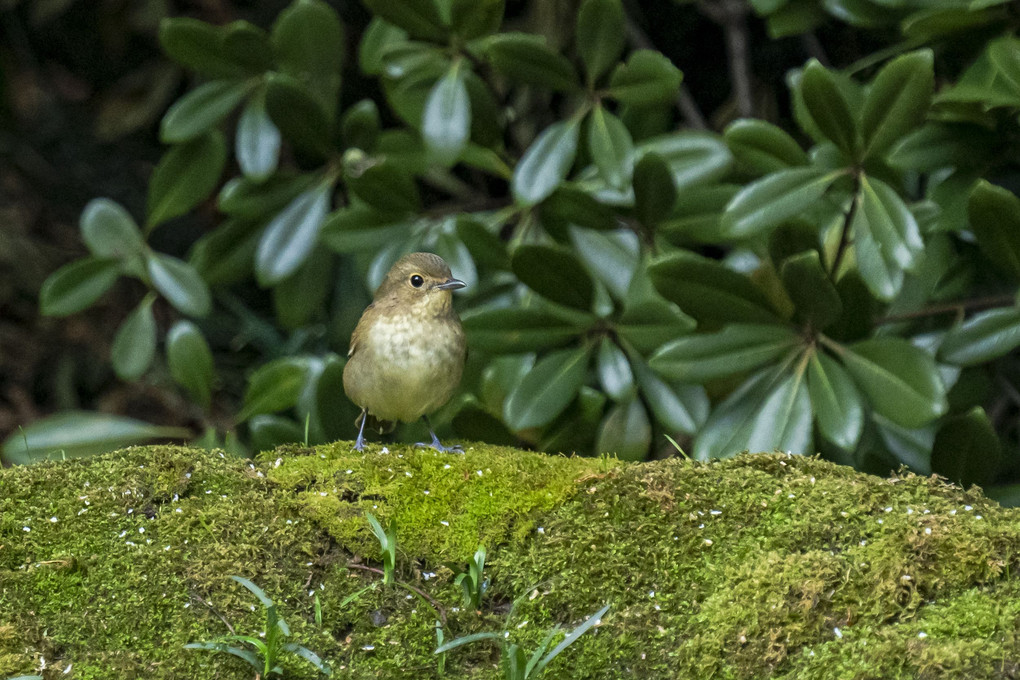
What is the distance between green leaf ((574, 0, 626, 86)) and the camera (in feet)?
12.0

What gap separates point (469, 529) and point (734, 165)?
7.27 ft

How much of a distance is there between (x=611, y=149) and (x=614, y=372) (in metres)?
0.82

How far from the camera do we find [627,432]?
3.72 meters

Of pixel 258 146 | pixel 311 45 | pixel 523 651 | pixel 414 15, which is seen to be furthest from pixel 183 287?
pixel 523 651

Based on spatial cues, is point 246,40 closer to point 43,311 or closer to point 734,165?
point 43,311

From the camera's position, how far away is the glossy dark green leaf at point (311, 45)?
13.5 feet

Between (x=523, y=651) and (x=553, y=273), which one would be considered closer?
(x=523, y=651)

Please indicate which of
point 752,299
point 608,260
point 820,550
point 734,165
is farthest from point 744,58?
point 820,550

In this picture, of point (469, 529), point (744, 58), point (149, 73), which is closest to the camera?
point (469, 529)

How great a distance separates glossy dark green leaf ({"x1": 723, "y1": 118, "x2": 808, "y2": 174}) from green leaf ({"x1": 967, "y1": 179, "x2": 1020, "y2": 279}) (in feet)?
2.14

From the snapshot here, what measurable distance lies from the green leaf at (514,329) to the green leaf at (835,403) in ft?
2.74

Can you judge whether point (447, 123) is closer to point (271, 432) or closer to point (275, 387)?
point (275, 387)

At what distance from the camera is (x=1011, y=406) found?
171 inches

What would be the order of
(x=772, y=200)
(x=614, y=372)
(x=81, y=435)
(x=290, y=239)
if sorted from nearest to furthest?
(x=772, y=200) < (x=614, y=372) < (x=81, y=435) < (x=290, y=239)
